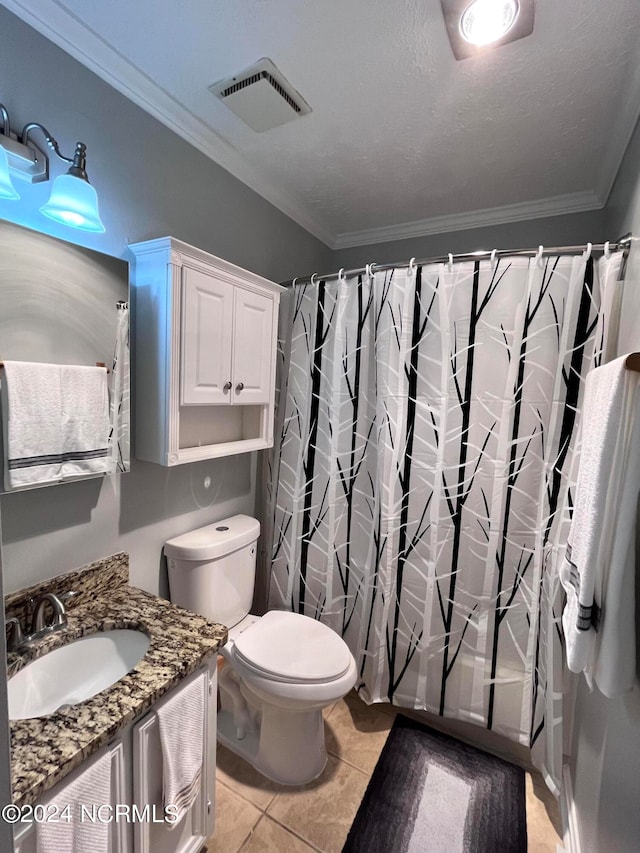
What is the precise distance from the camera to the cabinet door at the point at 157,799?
94 cm

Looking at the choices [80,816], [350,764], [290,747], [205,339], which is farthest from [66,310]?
[350,764]

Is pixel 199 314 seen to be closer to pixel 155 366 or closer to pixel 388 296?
pixel 155 366

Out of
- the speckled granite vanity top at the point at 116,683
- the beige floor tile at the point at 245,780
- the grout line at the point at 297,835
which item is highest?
the speckled granite vanity top at the point at 116,683

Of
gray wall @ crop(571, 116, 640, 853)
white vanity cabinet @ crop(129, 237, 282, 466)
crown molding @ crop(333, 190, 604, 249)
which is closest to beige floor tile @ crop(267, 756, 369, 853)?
gray wall @ crop(571, 116, 640, 853)

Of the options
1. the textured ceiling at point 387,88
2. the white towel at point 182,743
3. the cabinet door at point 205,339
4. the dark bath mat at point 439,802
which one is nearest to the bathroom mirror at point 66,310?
the cabinet door at point 205,339

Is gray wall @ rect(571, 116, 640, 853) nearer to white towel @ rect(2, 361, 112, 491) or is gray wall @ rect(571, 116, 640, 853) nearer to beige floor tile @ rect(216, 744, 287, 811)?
beige floor tile @ rect(216, 744, 287, 811)

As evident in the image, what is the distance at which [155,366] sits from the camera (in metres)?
1.35

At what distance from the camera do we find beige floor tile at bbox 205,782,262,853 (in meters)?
1.26

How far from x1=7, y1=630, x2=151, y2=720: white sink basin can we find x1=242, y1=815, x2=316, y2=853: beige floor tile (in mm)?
734

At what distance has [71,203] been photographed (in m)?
1.05

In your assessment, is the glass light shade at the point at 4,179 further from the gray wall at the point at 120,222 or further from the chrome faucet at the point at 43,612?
the chrome faucet at the point at 43,612

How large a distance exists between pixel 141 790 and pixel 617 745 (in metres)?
1.14

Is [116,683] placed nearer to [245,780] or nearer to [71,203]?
[245,780]

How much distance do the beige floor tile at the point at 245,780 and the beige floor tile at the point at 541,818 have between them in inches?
34.0
